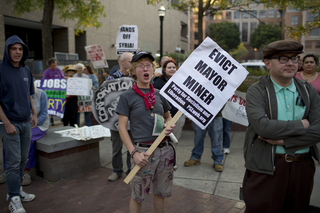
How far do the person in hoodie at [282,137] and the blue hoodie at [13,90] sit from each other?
2.74 meters

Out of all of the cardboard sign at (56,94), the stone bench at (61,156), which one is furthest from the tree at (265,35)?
the stone bench at (61,156)

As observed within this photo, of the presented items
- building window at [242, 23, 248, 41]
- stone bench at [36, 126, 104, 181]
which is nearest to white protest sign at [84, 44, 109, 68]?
stone bench at [36, 126, 104, 181]

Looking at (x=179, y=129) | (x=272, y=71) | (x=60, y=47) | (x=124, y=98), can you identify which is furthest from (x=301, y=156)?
(x=60, y=47)

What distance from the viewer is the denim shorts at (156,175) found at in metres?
2.52

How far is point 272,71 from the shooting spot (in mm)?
2193

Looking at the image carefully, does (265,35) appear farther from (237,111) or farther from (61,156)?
(61,156)

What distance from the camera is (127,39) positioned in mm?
7000

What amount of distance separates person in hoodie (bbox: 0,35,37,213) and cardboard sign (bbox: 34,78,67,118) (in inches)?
140

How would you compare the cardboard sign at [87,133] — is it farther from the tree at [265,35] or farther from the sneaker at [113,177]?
the tree at [265,35]

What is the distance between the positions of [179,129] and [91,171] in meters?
2.50

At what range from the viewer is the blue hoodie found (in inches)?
127

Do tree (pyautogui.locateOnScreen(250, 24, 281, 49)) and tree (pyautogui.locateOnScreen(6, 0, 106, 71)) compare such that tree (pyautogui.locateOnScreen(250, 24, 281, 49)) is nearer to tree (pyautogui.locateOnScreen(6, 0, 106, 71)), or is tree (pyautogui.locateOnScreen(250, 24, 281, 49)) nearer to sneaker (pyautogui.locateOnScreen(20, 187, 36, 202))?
tree (pyautogui.locateOnScreen(6, 0, 106, 71))

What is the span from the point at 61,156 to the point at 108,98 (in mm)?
1253

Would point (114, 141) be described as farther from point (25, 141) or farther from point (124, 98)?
point (124, 98)
